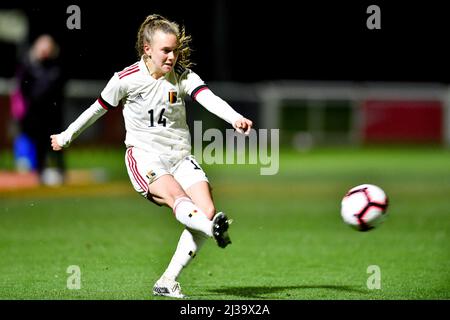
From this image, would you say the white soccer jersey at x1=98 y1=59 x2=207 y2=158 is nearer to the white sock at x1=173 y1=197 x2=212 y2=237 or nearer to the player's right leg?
the player's right leg

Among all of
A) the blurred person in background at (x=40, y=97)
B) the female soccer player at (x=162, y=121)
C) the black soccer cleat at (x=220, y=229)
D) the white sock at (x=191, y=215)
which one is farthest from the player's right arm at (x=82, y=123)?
the blurred person in background at (x=40, y=97)

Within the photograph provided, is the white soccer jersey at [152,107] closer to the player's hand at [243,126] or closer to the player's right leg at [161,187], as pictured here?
the player's right leg at [161,187]

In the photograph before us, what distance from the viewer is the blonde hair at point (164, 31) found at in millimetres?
7527

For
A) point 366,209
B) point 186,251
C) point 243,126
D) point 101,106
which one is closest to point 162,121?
point 101,106

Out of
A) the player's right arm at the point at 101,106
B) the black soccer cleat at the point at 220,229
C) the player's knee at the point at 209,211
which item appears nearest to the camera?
the black soccer cleat at the point at 220,229

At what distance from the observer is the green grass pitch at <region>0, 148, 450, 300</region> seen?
8102 millimetres

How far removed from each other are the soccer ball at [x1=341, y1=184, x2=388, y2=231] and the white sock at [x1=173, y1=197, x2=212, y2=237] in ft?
4.81

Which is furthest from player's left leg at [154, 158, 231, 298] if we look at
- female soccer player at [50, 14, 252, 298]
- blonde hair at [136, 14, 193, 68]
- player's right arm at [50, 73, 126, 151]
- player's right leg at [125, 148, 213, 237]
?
blonde hair at [136, 14, 193, 68]

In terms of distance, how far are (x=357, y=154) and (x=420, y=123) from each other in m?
5.66

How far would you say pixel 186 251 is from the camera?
7.55 metres

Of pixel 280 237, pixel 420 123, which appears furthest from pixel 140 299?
pixel 420 123

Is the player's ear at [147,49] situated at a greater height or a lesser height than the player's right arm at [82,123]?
greater

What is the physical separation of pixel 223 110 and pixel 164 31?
2.49 ft

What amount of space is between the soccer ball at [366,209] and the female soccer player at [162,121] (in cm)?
128
